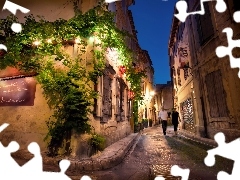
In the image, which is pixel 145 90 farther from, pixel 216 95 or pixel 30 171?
pixel 30 171

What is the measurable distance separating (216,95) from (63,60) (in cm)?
786

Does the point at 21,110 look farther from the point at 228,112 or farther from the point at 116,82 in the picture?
the point at 228,112

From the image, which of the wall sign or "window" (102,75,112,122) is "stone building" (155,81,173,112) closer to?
"window" (102,75,112,122)

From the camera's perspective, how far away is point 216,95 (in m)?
10.3

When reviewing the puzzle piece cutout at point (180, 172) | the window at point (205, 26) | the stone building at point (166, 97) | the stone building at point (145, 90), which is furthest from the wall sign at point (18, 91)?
the stone building at point (166, 97)

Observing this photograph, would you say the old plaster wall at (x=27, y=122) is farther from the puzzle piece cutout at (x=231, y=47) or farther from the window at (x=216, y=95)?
the window at (x=216, y=95)

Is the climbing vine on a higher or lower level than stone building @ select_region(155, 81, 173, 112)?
lower

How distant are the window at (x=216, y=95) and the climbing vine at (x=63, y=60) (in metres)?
5.89

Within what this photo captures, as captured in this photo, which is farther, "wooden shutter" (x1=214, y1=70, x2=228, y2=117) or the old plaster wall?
"wooden shutter" (x1=214, y1=70, x2=228, y2=117)

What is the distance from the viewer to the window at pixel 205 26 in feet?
34.8

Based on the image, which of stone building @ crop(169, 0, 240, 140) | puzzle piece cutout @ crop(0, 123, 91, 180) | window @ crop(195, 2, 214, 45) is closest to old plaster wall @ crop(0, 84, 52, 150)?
puzzle piece cutout @ crop(0, 123, 91, 180)

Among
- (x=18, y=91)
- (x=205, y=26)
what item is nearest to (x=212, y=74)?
(x=205, y=26)

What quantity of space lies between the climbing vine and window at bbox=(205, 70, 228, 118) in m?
5.89

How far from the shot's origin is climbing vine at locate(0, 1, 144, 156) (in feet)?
22.2
